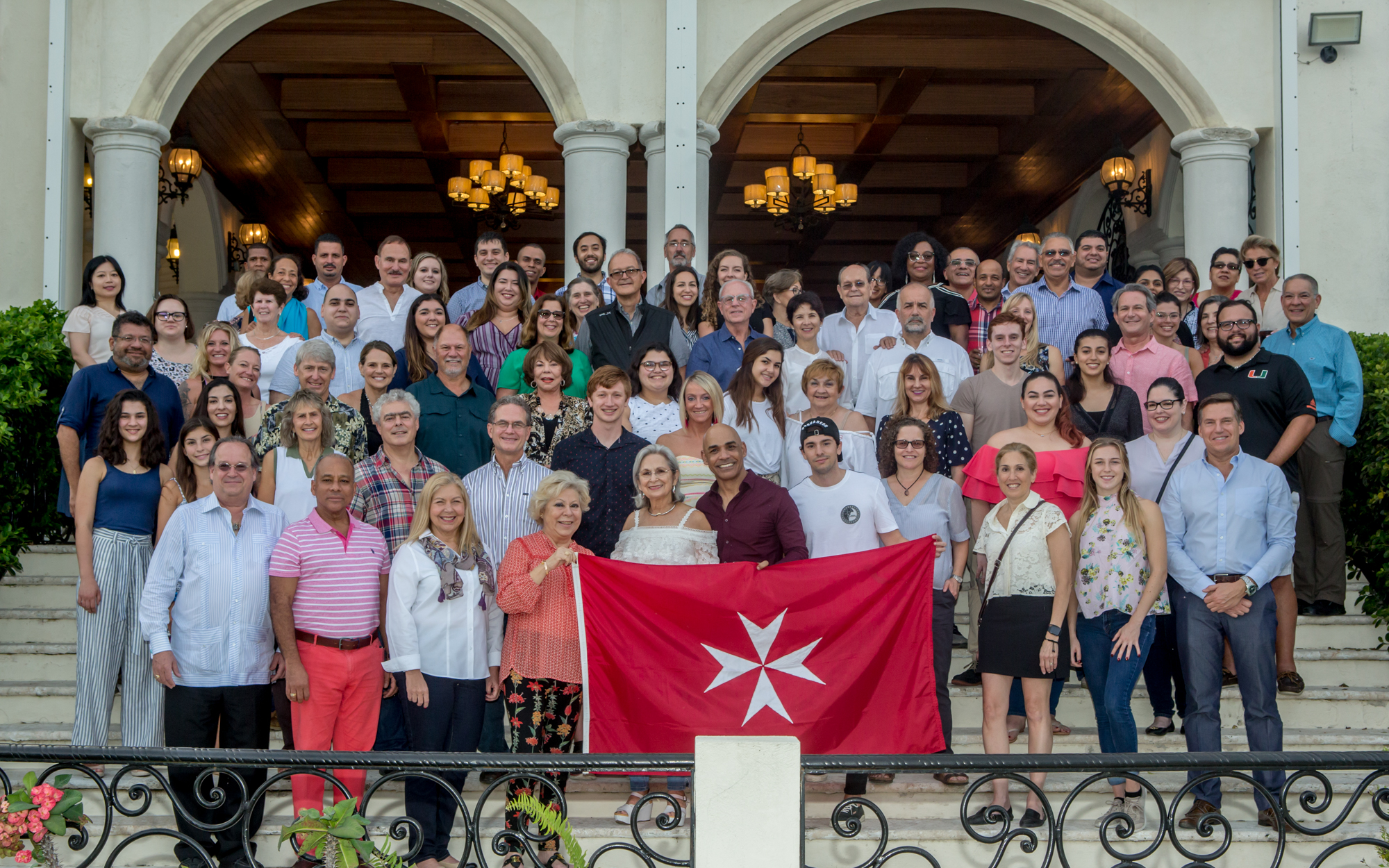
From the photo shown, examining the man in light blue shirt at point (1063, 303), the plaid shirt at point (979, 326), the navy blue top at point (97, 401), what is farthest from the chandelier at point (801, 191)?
the navy blue top at point (97, 401)

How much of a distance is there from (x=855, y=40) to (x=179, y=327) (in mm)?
8158

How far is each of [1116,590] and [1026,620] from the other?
1.44 ft

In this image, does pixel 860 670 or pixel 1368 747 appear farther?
pixel 1368 747

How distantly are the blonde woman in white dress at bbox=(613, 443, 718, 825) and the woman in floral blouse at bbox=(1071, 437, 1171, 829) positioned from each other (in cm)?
171

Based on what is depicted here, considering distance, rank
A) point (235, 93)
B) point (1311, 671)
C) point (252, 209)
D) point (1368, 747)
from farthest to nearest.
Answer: point (252, 209), point (235, 93), point (1311, 671), point (1368, 747)

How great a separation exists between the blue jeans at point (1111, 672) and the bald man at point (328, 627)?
3173 millimetres

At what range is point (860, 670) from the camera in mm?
5824

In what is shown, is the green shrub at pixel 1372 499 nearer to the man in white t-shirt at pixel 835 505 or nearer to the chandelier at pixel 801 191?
the man in white t-shirt at pixel 835 505

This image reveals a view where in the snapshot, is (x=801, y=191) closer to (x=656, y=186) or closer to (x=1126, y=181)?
(x=1126, y=181)

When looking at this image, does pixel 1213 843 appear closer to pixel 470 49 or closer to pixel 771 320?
pixel 771 320

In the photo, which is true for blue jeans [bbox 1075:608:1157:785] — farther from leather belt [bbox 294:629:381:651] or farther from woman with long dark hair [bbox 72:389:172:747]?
woman with long dark hair [bbox 72:389:172:747]

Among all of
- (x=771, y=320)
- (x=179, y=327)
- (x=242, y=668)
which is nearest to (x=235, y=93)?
(x=179, y=327)

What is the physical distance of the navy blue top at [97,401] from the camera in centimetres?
701

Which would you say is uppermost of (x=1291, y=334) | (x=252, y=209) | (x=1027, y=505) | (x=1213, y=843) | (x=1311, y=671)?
(x=252, y=209)
